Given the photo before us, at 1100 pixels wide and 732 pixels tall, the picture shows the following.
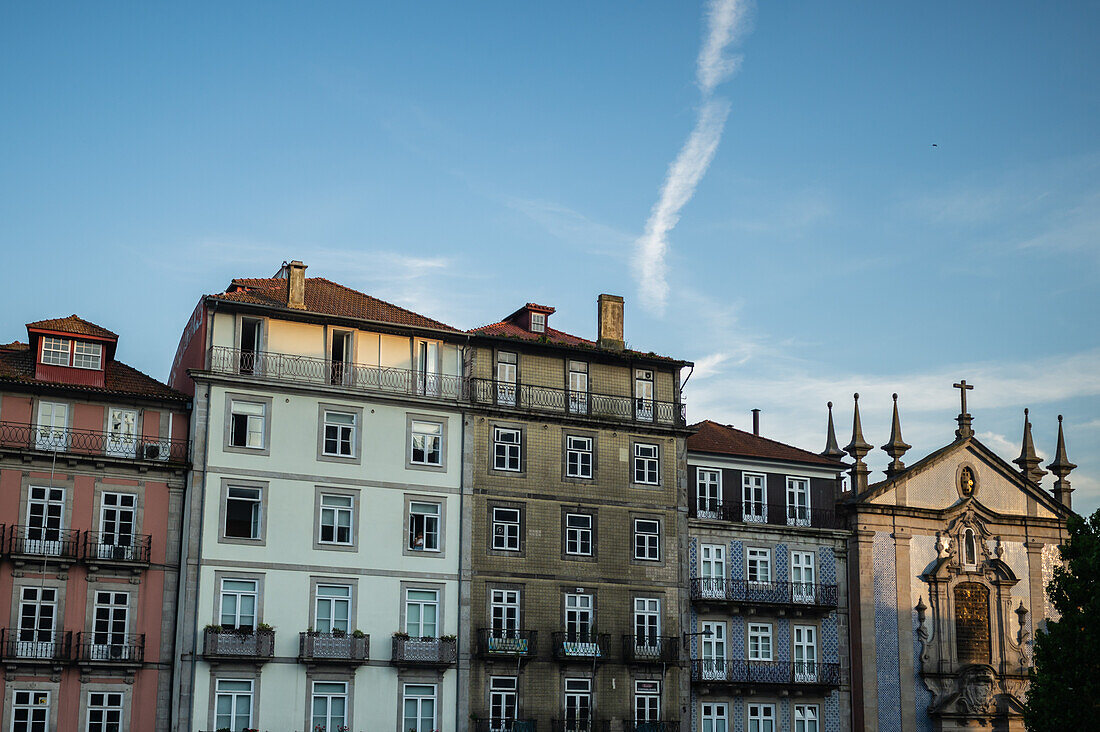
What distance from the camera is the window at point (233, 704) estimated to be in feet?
157

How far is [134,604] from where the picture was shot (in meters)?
48.4

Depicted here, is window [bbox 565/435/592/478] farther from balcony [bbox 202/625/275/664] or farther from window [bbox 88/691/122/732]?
window [bbox 88/691/122/732]

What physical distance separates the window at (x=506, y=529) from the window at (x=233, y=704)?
409 inches

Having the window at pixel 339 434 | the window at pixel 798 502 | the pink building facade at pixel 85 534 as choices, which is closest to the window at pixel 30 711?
the pink building facade at pixel 85 534

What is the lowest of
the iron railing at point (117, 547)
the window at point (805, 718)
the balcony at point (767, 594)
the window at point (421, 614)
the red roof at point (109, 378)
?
the window at point (805, 718)

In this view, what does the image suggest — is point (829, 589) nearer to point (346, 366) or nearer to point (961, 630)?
point (961, 630)

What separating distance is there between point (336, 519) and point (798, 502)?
19915 millimetres

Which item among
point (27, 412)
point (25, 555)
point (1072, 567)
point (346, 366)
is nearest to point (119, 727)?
point (25, 555)

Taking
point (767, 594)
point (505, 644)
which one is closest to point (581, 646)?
point (505, 644)

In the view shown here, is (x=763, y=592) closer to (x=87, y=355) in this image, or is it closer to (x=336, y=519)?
(x=336, y=519)

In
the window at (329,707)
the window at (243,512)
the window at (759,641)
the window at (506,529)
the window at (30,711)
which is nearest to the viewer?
the window at (30,711)

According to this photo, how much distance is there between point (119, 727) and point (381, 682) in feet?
28.5

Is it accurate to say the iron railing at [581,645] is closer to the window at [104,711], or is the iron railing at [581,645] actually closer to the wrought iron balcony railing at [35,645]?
→ the window at [104,711]

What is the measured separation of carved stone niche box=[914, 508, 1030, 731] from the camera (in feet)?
200
